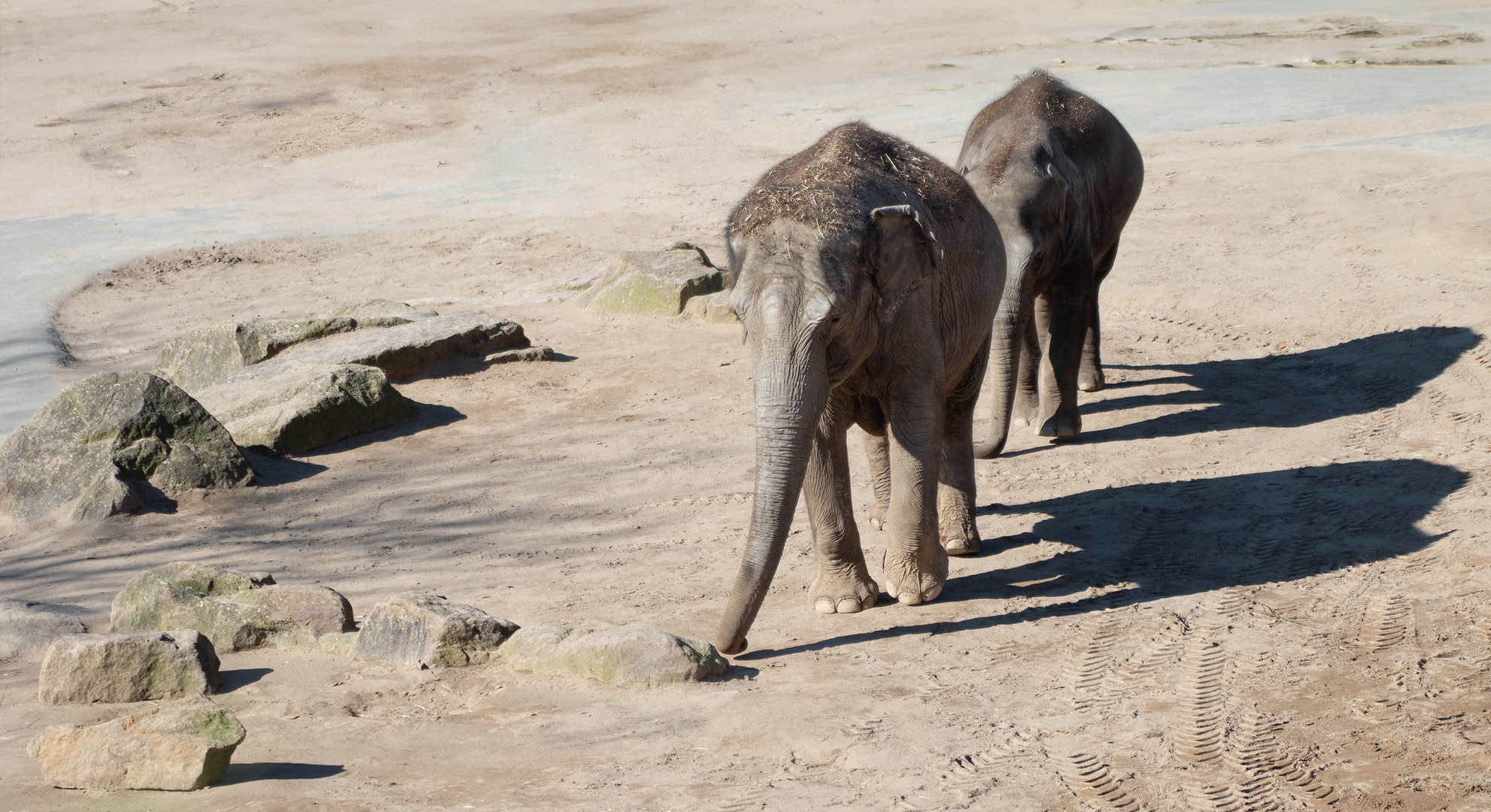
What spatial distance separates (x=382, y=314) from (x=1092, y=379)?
5.87 metres

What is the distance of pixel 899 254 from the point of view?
18.4 ft

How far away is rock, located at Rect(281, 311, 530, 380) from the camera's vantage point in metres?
10.7

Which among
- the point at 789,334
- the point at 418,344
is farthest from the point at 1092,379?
the point at 789,334

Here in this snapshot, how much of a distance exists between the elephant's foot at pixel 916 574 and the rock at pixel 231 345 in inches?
256

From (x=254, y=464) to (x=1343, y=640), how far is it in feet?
21.6

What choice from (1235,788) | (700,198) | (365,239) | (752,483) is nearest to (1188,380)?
(752,483)

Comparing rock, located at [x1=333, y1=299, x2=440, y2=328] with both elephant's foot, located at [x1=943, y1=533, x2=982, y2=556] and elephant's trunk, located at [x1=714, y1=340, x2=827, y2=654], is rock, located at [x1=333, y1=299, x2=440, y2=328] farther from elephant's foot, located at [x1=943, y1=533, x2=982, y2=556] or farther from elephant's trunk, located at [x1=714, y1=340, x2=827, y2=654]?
elephant's trunk, located at [x1=714, y1=340, x2=827, y2=654]

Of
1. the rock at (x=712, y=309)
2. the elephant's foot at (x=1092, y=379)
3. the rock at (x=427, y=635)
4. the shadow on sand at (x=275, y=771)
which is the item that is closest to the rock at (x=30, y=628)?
the rock at (x=427, y=635)

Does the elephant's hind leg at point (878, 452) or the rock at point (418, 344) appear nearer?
the elephant's hind leg at point (878, 452)

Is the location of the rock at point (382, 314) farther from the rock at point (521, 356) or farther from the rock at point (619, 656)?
the rock at point (619, 656)

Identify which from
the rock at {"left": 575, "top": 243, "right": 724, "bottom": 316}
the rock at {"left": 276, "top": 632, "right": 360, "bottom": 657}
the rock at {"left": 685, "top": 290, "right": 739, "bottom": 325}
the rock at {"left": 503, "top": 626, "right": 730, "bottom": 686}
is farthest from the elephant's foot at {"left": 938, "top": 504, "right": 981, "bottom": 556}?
the rock at {"left": 575, "top": 243, "right": 724, "bottom": 316}

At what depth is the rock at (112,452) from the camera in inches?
326

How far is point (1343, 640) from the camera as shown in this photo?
5688 millimetres

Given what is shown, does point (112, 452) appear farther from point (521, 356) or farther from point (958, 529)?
point (958, 529)
